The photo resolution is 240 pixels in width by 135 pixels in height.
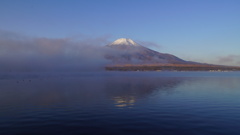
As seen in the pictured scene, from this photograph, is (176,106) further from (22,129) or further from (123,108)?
(22,129)

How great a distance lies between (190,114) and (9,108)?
1885 centimetres

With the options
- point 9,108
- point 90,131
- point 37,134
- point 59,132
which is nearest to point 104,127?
point 90,131

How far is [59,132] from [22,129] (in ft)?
9.81

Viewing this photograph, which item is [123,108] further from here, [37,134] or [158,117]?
[37,134]

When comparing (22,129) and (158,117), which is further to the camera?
(158,117)

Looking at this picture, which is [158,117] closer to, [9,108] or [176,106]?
[176,106]

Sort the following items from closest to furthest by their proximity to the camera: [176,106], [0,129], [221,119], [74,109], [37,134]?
[37,134] → [0,129] → [221,119] → [74,109] → [176,106]

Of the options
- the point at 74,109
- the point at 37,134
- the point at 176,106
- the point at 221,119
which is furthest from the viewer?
the point at 176,106

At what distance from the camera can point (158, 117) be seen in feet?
56.2

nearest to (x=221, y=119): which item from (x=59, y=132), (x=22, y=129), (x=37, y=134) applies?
(x=59, y=132)

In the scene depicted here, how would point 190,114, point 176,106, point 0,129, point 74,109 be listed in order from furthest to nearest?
point 176,106, point 74,109, point 190,114, point 0,129

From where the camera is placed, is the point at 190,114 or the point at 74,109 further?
the point at 74,109

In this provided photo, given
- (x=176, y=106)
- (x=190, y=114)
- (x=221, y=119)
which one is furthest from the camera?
(x=176, y=106)

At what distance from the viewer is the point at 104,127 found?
1444cm
